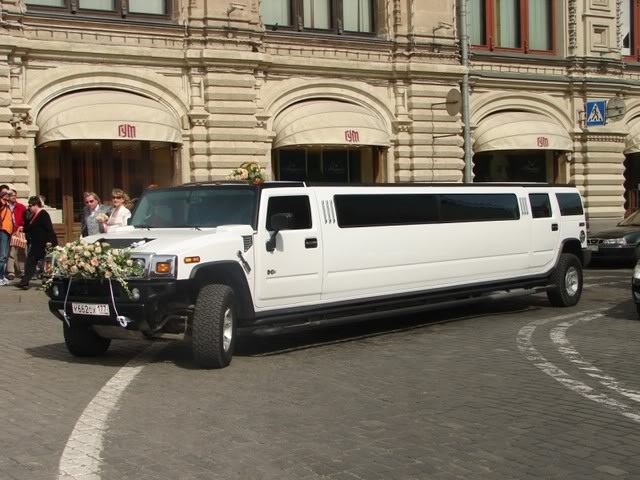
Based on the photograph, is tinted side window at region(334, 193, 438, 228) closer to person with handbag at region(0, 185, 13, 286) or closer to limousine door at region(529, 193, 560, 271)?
limousine door at region(529, 193, 560, 271)

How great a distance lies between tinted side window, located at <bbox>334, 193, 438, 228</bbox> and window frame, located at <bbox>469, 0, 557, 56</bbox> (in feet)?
55.4

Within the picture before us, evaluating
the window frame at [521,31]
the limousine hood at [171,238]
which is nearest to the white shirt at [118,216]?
the limousine hood at [171,238]

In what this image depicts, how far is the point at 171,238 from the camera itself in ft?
33.4

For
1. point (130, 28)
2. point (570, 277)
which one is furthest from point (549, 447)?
point (130, 28)

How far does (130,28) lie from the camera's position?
2320 cm

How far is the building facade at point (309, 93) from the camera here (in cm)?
2216

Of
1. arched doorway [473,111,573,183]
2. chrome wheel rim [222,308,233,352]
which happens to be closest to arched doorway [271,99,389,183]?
arched doorway [473,111,573,183]

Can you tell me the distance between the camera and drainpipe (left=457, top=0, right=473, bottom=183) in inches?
1064

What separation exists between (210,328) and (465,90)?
19.0 metres

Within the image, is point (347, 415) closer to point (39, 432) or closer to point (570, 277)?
point (39, 432)

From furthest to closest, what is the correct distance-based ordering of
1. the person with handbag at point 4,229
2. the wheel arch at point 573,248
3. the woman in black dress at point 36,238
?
the person with handbag at point 4,229 → the woman in black dress at point 36,238 → the wheel arch at point 573,248

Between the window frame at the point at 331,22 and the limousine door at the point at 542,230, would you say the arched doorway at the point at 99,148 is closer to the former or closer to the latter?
the window frame at the point at 331,22

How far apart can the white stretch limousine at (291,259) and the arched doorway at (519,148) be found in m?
13.6

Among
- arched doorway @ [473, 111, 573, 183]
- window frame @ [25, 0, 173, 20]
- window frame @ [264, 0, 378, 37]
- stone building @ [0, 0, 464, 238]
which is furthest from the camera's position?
arched doorway @ [473, 111, 573, 183]
